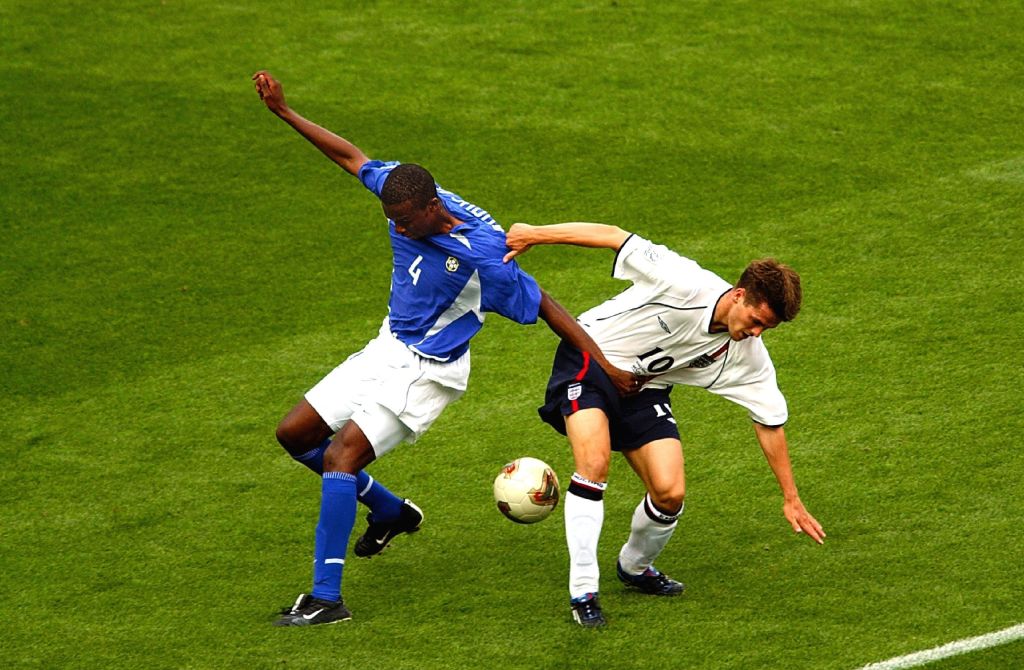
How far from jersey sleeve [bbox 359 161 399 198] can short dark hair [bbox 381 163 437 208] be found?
374 mm

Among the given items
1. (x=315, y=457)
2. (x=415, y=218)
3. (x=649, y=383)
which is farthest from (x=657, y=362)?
(x=315, y=457)

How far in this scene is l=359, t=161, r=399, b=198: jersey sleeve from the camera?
252 inches

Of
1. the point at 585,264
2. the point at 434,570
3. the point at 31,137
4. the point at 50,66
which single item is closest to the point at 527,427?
the point at 434,570

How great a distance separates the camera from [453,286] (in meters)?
6.15

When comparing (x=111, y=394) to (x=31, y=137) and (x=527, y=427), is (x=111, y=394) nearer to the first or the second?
(x=527, y=427)

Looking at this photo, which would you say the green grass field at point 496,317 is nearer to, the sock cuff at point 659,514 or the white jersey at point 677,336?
the sock cuff at point 659,514

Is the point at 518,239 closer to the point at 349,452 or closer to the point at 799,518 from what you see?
the point at 349,452

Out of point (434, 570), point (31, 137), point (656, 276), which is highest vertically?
point (656, 276)

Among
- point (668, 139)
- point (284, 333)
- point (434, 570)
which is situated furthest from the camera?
point (668, 139)

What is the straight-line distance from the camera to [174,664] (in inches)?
230

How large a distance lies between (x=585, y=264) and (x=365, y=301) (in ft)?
5.31

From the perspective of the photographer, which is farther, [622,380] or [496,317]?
[496,317]

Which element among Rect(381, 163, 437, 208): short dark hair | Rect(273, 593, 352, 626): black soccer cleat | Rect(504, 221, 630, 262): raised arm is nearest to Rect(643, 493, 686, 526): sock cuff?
Rect(504, 221, 630, 262): raised arm

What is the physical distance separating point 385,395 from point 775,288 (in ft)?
5.93
